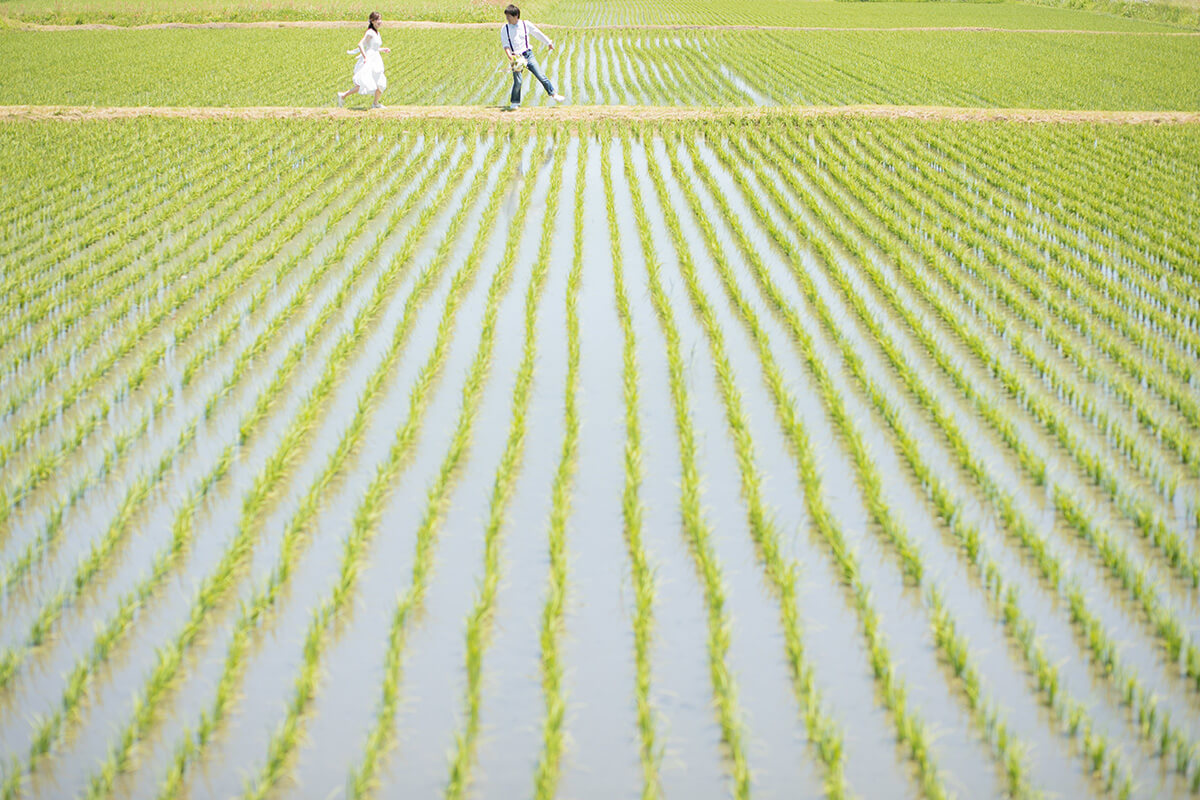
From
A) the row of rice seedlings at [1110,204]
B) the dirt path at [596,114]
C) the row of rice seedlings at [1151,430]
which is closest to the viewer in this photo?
the row of rice seedlings at [1151,430]

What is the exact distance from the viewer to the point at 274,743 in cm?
337

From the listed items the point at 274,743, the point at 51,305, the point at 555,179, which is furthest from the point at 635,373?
the point at 555,179

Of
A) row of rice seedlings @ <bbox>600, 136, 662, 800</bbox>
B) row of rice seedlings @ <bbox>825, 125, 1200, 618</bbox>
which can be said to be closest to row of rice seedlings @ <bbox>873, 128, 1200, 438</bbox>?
row of rice seedlings @ <bbox>825, 125, 1200, 618</bbox>

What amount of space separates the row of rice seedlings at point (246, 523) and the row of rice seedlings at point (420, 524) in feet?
1.44

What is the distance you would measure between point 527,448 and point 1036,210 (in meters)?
6.32

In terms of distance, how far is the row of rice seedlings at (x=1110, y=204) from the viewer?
8383mm

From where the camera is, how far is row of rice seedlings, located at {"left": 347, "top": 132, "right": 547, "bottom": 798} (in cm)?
347

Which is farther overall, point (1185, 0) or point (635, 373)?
point (1185, 0)

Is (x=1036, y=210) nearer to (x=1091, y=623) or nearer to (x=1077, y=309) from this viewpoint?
(x=1077, y=309)

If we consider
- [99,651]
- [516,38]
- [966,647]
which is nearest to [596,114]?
[516,38]

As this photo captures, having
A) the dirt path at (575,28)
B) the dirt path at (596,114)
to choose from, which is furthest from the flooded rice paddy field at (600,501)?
the dirt path at (575,28)

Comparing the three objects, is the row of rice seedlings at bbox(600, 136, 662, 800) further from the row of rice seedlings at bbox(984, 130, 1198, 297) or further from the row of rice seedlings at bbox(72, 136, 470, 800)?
the row of rice seedlings at bbox(984, 130, 1198, 297)

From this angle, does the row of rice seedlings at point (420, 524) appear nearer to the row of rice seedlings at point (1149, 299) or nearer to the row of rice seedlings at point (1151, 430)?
the row of rice seedlings at point (1151, 430)

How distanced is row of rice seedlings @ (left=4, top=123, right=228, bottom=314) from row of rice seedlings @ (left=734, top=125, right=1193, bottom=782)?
17.0 feet
